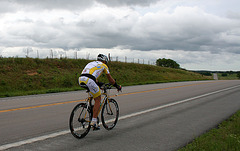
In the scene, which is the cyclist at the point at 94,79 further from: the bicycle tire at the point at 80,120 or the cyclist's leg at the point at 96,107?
the bicycle tire at the point at 80,120

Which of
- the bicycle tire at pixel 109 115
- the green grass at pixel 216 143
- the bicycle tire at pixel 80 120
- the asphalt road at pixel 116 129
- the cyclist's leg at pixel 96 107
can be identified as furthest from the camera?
the bicycle tire at pixel 109 115

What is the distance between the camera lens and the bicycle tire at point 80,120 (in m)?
5.36

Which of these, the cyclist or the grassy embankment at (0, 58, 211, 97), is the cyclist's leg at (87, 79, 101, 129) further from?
the grassy embankment at (0, 58, 211, 97)

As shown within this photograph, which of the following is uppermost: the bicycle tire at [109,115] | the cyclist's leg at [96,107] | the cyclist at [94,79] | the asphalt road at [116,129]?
the cyclist at [94,79]

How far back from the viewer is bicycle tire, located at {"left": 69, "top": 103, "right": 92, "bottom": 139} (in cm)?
536

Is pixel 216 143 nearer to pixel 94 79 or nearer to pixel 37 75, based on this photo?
pixel 94 79

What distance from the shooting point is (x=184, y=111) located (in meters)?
9.38

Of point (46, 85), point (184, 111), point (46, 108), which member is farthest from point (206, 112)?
point (46, 85)

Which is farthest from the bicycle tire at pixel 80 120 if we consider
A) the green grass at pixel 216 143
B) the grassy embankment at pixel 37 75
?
the grassy embankment at pixel 37 75

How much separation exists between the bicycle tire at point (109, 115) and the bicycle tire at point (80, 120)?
59 centimetres

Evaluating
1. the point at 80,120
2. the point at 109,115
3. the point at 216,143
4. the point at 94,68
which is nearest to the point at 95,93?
the point at 94,68

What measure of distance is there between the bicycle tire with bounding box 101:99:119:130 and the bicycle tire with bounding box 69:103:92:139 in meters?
0.59

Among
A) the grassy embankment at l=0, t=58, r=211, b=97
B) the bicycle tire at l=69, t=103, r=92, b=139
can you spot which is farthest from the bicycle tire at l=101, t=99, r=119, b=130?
the grassy embankment at l=0, t=58, r=211, b=97

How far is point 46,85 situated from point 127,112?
14.9 metres
